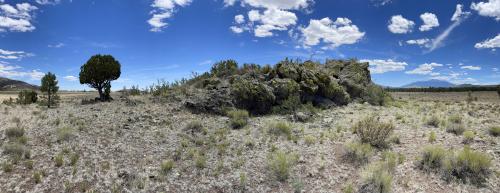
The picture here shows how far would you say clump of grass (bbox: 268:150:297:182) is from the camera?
9.78 m

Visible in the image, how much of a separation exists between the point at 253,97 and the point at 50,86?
12900mm

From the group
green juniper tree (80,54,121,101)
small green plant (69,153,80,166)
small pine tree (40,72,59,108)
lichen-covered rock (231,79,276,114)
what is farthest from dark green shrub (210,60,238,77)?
small green plant (69,153,80,166)

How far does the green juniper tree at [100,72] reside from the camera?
2158cm

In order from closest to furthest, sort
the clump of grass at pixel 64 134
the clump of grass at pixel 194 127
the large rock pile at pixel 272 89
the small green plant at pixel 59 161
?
1. the small green plant at pixel 59 161
2. the clump of grass at pixel 64 134
3. the clump of grass at pixel 194 127
4. the large rock pile at pixel 272 89

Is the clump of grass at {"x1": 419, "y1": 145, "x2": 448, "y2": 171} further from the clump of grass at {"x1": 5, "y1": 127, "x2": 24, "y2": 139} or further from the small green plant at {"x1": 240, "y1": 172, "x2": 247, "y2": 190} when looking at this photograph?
the clump of grass at {"x1": 5, "y1": 127, "x2": 24, "y2": 139}

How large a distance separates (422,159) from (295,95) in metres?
9.35

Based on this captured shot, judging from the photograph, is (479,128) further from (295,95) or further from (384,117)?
(295,95)

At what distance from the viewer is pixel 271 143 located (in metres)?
12.6

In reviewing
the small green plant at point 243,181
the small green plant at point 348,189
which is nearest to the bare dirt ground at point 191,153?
the small green plant at point 243,181

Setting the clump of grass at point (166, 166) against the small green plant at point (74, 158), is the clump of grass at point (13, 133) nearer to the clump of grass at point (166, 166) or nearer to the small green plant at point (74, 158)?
A: the small green plant at point (74, 158)

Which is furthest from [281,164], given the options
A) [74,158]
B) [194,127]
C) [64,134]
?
[64,134]

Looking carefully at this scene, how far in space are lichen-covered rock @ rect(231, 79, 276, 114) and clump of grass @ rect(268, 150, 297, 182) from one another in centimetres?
754

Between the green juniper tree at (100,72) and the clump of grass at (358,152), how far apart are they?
51.7 feet

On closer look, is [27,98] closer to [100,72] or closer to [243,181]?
[100,72]
